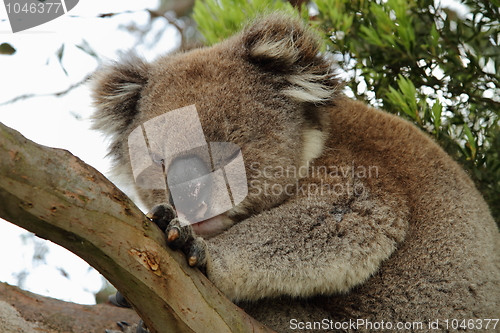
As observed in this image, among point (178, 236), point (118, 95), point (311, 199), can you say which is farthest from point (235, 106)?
point (178, 236)

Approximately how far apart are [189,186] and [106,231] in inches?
26.4

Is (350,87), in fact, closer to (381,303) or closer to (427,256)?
(427,256)

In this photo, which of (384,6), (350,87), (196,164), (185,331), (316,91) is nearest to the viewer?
(185,331)

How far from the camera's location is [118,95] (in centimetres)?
283

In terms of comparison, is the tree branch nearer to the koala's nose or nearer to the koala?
the koala

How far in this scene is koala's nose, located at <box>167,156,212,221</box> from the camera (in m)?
2.21

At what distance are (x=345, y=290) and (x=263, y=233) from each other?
0.54 metres

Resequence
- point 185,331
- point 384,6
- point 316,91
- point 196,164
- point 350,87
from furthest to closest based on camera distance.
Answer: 1. point 350,87
2. point 384,6
3. point 316,91
4. point 196,164
5. point 185,331

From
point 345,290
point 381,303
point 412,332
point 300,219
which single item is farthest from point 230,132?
point 412,332

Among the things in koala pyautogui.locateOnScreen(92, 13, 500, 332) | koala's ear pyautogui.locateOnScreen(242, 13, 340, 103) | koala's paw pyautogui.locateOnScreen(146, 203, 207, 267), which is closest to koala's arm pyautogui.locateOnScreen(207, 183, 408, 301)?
koala pyautogui.locateOnScreen(92, 13, 500, 332)

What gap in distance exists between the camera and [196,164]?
7.42 ft

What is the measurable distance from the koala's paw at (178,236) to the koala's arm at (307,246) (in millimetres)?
174

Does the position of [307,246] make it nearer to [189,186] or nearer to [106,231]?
[189,186]

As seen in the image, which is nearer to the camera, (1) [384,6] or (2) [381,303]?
(2) [381,303]
